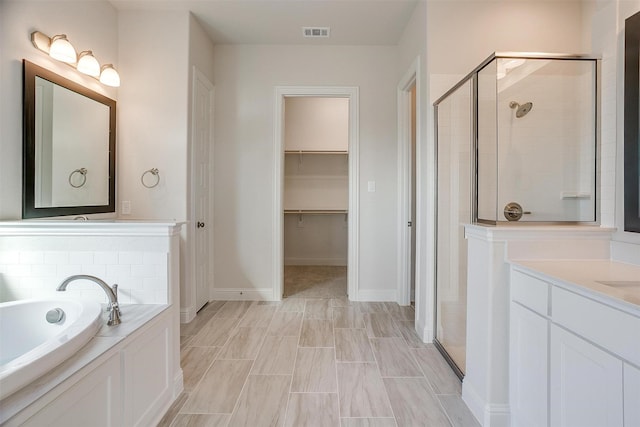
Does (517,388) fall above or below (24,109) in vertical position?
below

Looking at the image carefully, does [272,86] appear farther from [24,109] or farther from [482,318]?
[482,318]

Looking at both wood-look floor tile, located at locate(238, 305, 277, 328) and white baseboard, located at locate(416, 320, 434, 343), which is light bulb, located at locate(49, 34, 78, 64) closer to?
wood-look floor tile, located at locate(238, 305, 277, 328)

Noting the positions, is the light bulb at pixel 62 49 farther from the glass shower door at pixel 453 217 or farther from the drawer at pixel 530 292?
the drawer at pixel 530 292

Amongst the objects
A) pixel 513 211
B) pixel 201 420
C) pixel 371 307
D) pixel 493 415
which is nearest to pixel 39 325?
pixel 201 420

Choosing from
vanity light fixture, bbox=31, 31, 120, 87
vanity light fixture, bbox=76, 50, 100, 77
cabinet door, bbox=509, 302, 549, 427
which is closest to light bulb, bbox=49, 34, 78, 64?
vanity light fixture, bbox=31, 31, 120, 87

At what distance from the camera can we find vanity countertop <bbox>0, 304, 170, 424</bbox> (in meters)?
0.89

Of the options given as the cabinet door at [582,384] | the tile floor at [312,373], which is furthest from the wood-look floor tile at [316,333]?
the cabinet door at [582,384]

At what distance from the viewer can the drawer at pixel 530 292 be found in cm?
130

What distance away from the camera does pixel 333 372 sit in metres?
2.07

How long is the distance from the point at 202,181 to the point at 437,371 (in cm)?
263

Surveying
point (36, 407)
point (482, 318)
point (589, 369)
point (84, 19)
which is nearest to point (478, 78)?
point (482, 318)

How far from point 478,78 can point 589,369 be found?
5.10ft

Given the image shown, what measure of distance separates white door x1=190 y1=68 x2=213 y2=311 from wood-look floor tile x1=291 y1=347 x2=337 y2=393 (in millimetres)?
1378

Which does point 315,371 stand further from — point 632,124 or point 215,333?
point 632,124
